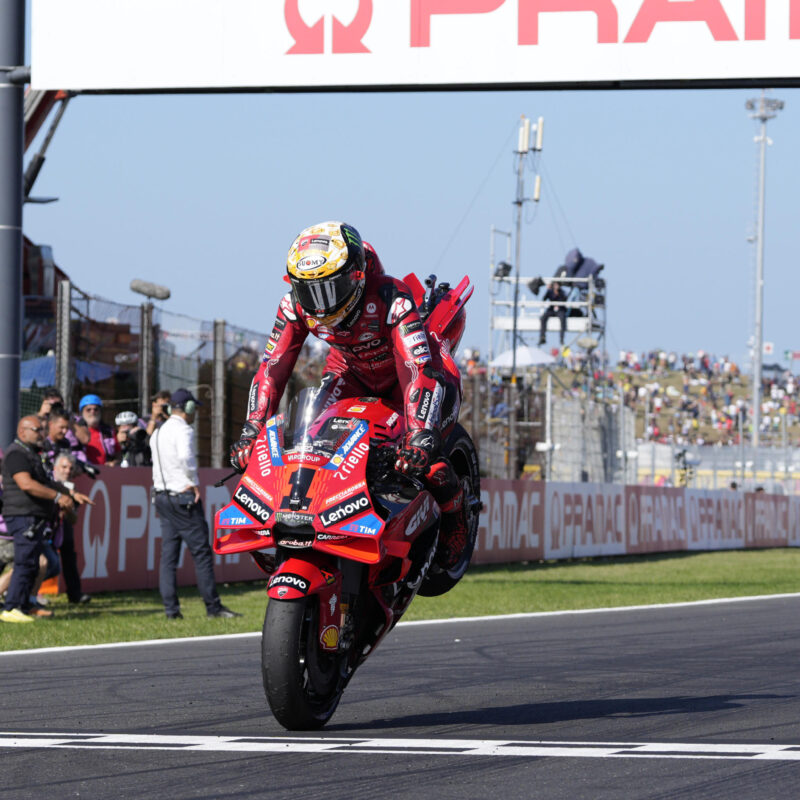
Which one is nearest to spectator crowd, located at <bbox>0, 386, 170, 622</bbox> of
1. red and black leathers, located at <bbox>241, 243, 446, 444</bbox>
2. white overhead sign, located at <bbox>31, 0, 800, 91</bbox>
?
white overhead sign, located at <bbox>31, 0, 800, 91</bbox>

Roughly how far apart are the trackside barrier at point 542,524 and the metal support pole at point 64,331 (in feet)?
3.99

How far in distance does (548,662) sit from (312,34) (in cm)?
730

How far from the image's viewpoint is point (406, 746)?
18.8 ft

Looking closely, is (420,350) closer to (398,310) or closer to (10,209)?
(398,310)

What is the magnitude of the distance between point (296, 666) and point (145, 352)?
32.8 feet

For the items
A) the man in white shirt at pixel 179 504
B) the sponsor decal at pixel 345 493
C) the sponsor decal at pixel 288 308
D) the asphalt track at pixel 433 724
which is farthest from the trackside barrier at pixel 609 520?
the sponsor decal at pixel 345 493

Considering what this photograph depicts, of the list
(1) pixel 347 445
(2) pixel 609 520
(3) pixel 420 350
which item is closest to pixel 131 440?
(3) pixel 420 350

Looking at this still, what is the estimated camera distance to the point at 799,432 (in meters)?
68.9

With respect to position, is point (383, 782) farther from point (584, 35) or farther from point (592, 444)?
point (592, 444)

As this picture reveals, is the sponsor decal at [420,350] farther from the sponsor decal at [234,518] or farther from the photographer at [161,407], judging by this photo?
the photographer at [161,407]

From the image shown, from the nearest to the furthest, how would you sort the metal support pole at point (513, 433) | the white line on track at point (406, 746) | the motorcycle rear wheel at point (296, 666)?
the white line on track at point (406, 746), the motorcycle rear wheel at point (296, 666), the metal support pole at point (513, 433)

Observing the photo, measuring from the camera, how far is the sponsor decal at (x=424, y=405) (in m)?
6.43

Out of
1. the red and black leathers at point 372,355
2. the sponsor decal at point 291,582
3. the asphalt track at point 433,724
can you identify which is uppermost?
the red and black leathers at point 372,355

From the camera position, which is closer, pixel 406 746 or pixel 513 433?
pixel 406 746
